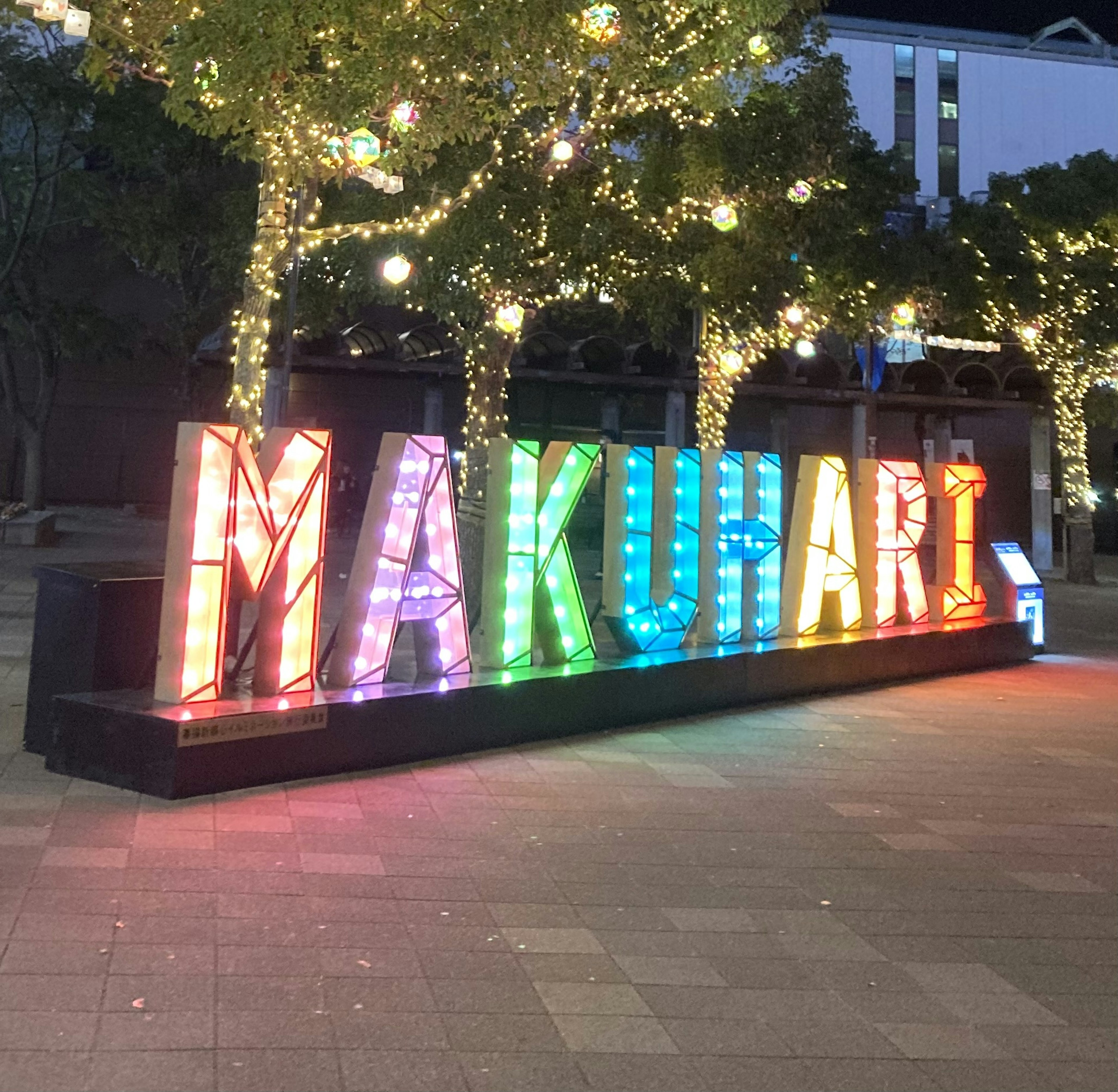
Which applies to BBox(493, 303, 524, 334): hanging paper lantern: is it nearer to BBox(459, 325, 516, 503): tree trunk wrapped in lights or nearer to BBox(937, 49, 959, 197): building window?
BBox(459, 325, 516, 503): tree trunk wrapped in lights

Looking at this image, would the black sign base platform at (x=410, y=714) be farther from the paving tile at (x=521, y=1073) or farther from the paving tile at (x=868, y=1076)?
the paving tile at (x=868, y=1076)

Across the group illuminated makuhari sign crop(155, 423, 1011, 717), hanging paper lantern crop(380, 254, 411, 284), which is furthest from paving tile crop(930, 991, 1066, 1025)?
hanging paper lantern crop(380, 254, 411, 284)

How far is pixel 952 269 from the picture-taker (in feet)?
75.5

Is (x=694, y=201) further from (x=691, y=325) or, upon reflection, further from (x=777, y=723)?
(x=691, y=325)

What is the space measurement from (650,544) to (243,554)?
154 inches

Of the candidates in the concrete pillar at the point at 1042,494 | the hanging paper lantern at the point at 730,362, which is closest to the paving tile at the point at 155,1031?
the hanging paper lantern at the point at 730,362

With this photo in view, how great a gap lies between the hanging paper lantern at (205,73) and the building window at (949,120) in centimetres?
4630

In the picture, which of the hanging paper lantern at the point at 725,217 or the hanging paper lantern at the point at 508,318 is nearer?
the hanging paper lantern at the point at 508,318

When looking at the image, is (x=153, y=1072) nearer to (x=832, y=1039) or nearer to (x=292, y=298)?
(x=832, y=1039)

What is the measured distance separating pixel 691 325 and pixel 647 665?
21835 mm

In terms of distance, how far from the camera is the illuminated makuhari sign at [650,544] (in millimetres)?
10250

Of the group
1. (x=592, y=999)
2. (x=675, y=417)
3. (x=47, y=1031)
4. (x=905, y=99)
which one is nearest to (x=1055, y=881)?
(x=592, y=999)

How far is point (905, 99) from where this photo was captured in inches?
1998

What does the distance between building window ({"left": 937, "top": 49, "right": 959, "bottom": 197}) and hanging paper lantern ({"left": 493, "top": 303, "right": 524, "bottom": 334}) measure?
41.1 meters
